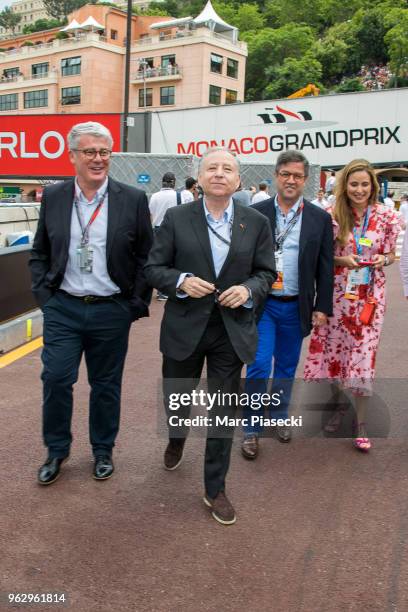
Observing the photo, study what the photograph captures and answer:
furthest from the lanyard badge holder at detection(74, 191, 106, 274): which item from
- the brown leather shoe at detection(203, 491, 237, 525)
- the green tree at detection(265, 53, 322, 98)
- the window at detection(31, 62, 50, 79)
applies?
the window at detection(31, 62, 50, 79)

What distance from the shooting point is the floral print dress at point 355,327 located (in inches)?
156

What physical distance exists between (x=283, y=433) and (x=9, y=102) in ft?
245

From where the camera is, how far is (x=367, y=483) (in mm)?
3479

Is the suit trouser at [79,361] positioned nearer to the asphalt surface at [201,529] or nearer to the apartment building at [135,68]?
the asphalt surface at [201,529]

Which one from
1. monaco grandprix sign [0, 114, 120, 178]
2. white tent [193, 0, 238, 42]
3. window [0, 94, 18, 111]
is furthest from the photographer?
window [0, 94, 18, 111]

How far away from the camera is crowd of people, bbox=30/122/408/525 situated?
118 inches

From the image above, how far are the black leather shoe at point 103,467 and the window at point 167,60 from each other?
62779mm

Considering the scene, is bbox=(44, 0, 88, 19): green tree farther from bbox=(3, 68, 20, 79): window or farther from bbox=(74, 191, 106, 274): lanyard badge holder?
bbox=(74, 191, 106, 274): lanyard badge holder

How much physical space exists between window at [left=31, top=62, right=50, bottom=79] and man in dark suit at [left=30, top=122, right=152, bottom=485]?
7054 cm

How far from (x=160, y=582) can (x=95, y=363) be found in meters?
1.29

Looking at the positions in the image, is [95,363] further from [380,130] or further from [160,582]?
[380,130]

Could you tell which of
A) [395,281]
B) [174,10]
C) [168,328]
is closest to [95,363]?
[168,328]

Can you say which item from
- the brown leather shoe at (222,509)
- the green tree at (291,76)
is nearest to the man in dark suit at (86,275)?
the brown leather shoe at (222,509)

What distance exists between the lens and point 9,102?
7088 centimetres
